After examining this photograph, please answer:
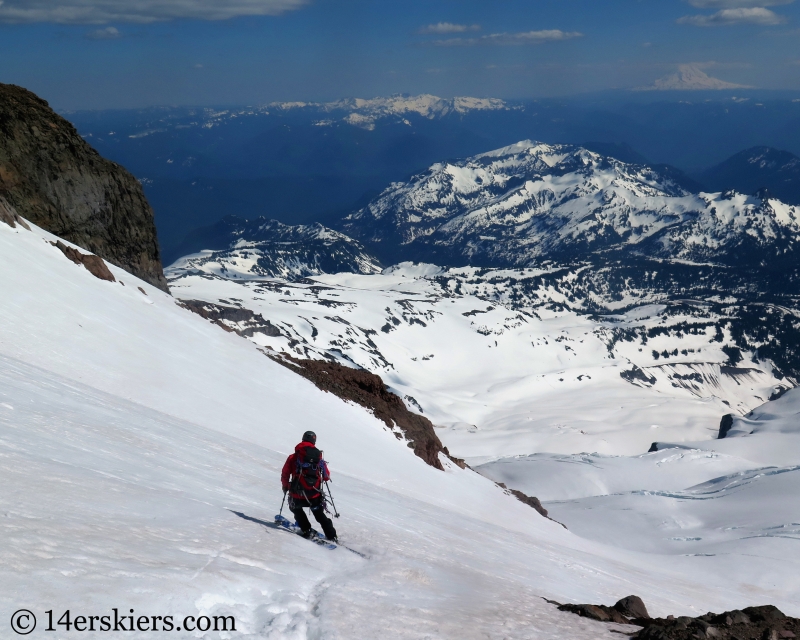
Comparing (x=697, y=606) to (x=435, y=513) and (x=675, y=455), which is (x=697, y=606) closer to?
(x=435, y=513)

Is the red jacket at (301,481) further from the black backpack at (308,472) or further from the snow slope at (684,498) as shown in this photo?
the snow slope at (684,498)

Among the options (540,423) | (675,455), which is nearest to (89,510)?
(675,455)

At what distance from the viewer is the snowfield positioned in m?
9.08

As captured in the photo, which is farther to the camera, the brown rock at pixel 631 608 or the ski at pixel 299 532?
the ski at pixel 299 532

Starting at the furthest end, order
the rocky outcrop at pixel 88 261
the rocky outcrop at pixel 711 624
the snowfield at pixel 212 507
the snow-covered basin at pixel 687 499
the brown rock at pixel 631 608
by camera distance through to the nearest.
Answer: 1. the snow-covered basin at pixel 687 499
2. the rocky outcrop at pixel 88 261
3. the brown rock at pixel 631 608
4. the rocky outcrop at pixel 711 624
5. the snowfield at pixel 212 507

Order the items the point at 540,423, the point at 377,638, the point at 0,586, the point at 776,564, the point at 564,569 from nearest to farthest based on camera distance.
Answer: the point at 0,586 < the point at 377,638 < the point at 564,569 < the point at 776,564 < the point at 540,423

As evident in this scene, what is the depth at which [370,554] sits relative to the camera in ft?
45.4

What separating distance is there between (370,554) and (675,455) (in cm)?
9957

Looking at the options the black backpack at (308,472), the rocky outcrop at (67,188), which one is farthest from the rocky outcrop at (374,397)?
the black backpack at (308,472)

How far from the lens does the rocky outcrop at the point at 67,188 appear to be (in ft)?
154

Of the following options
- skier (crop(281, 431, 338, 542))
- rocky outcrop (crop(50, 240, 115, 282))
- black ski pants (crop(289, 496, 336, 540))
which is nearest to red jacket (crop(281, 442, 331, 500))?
skier (crop(281, 431, 338, 542))

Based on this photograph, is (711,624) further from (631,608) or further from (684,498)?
(684,498)

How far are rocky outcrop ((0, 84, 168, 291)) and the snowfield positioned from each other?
501 inches

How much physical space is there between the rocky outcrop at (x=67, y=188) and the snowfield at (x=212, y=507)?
41.8 feet
